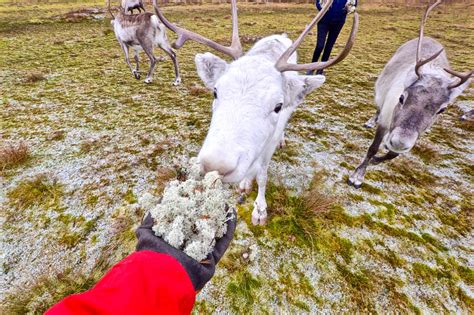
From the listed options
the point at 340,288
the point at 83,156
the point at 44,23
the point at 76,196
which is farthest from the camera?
the point at 44,23

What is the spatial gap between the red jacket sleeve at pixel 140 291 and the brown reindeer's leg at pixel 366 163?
12.9 ft

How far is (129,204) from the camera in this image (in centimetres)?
394

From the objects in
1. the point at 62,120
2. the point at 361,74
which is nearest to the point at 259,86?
the point at 62,120

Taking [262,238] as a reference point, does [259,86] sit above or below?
above

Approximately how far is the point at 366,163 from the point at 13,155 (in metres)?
7.16

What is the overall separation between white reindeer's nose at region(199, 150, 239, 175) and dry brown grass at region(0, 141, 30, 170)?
16.3 feet

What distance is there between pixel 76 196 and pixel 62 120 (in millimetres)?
3272

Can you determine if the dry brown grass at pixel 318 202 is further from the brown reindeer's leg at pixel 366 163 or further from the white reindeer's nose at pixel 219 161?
the white reindeer's nose at pixel 219 161

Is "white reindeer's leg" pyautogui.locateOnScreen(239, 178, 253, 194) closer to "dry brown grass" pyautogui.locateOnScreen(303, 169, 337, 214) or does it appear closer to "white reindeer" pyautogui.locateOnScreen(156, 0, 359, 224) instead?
"dry brown grass" pyautogui.locateOnScreen(303, 169, 337, 214)

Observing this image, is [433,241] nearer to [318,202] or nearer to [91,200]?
[318,202]

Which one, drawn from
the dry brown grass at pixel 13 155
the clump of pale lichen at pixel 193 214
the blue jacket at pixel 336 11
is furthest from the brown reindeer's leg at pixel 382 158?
the dry brown grass at pixel 13 155

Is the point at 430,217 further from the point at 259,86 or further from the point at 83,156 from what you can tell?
the point at 83,156

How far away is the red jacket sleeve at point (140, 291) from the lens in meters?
1.14

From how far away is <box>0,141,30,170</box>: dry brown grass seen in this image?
4.55 m
